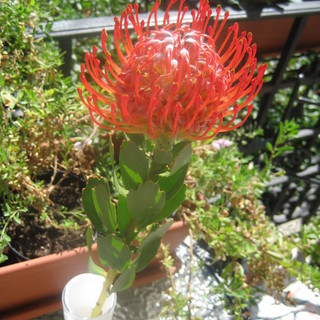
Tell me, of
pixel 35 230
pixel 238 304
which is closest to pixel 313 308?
pixel 238 304

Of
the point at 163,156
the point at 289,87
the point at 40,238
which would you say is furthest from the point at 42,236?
the point at 289,87

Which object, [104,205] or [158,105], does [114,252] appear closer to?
[104,205]

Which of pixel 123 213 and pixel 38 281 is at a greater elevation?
pixel 123 213

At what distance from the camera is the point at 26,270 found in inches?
25.4

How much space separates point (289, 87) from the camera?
Answer: 1.14 meters

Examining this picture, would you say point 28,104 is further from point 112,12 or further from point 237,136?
point 237,136

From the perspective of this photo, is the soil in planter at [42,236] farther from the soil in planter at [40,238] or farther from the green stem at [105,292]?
the green stem at [105,292]

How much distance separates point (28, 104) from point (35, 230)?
0.22m

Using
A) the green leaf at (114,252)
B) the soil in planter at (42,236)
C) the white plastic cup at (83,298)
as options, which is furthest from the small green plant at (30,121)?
the green leaf at (114,252)

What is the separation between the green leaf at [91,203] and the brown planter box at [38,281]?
0.19 meters

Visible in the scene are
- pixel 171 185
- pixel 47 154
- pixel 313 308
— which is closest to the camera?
pixel 171 185

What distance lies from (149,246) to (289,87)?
801 mm

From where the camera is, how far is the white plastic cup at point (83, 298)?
576mm

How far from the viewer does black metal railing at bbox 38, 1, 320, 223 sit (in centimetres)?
81
